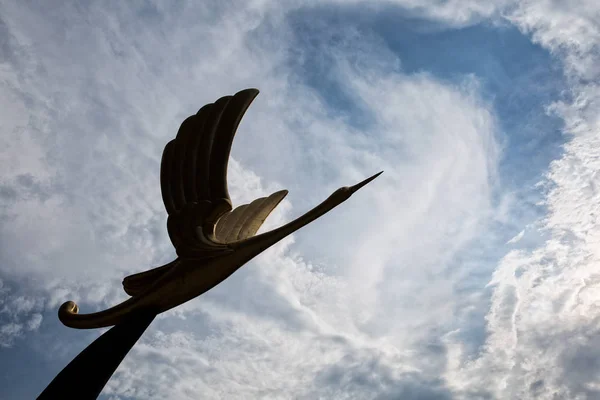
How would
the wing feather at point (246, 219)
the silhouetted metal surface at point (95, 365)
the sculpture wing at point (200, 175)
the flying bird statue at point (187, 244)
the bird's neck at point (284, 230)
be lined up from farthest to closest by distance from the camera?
1. the wing feather at point (246, 219)
2. the bird's neck at point (284, 230)
3. the sculpture wing at point (200, 175)
4. the flying bird statue at point (187, 244)
5. the silhouetted metal surface at point (95, 365)

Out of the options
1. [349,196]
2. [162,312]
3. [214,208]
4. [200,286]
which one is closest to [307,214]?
[349,196]

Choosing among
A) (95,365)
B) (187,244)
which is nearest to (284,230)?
(187,244)

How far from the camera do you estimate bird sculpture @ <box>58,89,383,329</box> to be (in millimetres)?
6070

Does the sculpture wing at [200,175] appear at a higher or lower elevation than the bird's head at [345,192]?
lower

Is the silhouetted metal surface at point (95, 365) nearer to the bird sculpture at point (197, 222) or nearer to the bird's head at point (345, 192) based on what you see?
the bird sculpture at point (197, 222)

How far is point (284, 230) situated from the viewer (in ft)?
21.9

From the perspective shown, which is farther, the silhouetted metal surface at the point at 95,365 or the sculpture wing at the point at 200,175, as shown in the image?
the sculpture wing at the point at 200,175

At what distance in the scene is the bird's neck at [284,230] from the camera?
261 inches

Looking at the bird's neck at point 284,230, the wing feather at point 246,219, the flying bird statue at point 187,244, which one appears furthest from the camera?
the wing feather at point 246,219

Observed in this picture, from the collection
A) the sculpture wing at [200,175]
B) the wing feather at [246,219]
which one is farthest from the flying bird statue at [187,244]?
the wing feather at [246,219]

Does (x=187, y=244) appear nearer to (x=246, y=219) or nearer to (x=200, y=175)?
(x=200, y=175)

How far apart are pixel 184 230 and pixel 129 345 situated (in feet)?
5.39

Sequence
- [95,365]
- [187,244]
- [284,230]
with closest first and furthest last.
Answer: [95,365] → [187,244] → [284,230]

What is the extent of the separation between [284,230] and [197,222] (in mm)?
1250
